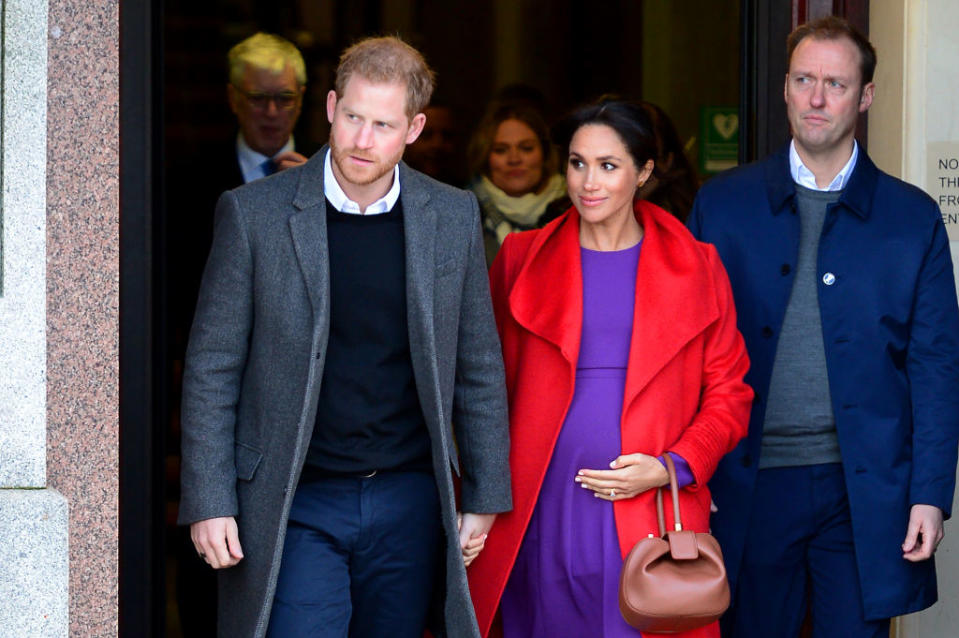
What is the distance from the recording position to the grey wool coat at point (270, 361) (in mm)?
3451

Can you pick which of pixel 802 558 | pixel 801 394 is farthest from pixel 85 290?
pixel 802 558

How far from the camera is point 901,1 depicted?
4969 mm

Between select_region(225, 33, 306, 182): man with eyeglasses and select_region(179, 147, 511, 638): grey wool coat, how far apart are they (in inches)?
82.3

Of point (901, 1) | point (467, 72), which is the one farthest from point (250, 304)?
point (467, 72)

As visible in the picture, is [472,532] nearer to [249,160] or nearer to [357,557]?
[357,557]

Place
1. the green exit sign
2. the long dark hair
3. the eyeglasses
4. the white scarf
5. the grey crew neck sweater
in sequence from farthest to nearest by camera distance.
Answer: the green exit sign → the white scarf → the eyeglasses → the long dark hair → the grey crew neck sweater

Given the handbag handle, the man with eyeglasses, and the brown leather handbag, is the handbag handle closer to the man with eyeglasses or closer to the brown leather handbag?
the brown leather handbag

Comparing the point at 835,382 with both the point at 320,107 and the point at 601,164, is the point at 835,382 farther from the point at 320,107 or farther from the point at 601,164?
the point at 320,107

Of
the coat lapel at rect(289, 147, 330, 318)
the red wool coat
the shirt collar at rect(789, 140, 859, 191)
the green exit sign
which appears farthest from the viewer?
the green exit sign

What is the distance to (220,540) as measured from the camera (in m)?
3.49

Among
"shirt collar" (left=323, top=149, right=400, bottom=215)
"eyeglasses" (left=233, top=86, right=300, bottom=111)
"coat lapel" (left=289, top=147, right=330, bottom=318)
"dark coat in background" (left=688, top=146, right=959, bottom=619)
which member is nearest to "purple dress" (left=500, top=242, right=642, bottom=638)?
"dark coat in background" (left=688, top=146, right=959, bottom=619)

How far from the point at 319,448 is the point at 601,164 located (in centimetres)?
110

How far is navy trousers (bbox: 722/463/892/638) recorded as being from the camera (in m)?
4.06

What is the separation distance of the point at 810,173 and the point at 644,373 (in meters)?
0.88
